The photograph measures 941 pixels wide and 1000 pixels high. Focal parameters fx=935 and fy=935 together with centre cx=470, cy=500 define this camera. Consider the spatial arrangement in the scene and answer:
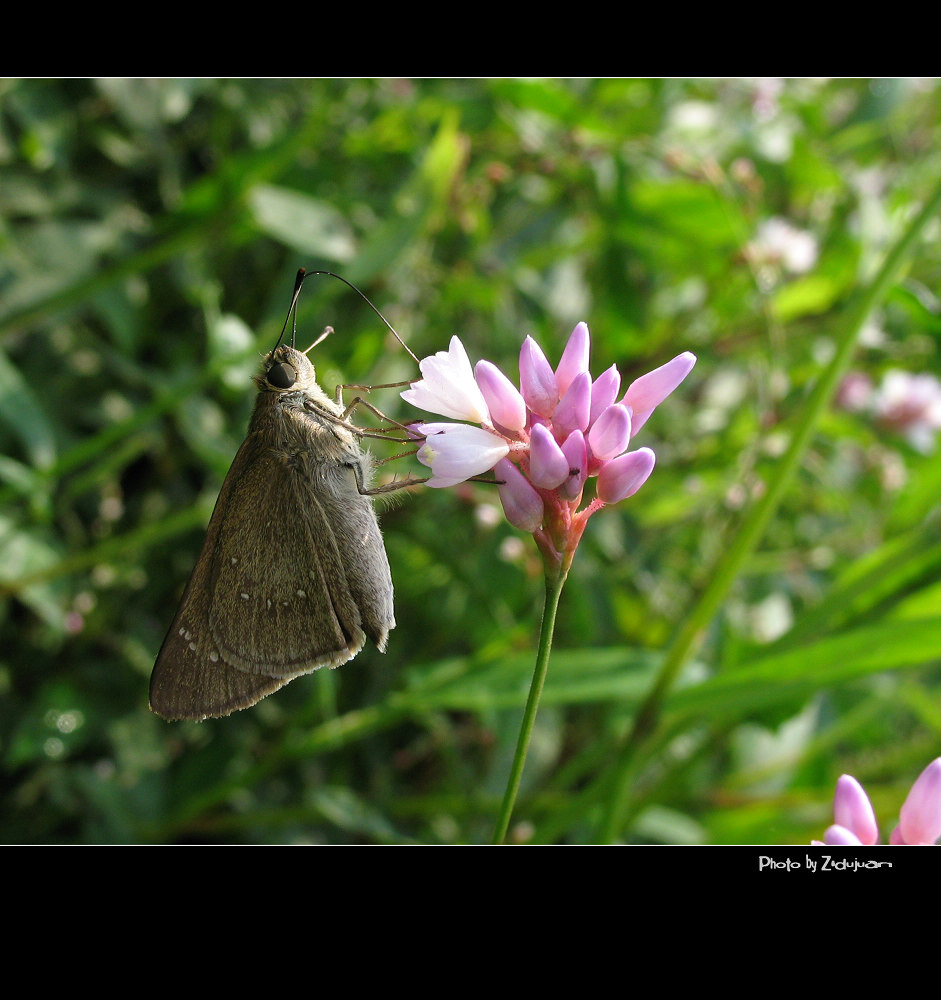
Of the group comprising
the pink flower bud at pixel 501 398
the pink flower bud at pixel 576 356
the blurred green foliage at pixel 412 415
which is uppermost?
the pink flower bud at pixel 576 356

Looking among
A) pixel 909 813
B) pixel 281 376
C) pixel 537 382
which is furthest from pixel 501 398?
pixel 909 813

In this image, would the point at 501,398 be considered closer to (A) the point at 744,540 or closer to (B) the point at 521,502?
(B) the point at 521,502

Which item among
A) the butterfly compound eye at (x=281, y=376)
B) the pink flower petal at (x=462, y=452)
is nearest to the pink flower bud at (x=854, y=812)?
the pink flower petal at (x=462, y=452)

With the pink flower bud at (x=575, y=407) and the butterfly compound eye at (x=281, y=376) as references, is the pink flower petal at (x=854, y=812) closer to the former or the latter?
the pink flower bud at (x=575, y=407)

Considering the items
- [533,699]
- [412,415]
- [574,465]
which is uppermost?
[574,465]

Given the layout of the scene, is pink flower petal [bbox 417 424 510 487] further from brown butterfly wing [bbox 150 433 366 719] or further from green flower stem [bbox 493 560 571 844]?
brown butterfly wing [bbox 150 433 366 719]
